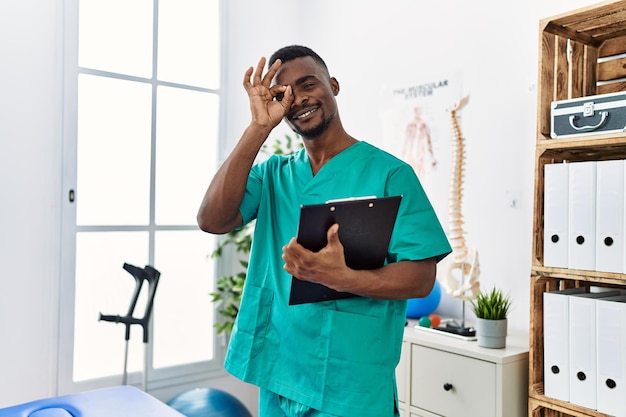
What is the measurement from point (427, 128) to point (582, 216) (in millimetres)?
976

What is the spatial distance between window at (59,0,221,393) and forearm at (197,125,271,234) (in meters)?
1.42

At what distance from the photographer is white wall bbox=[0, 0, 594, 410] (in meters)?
2.24

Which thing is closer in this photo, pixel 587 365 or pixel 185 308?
pixel 587 365

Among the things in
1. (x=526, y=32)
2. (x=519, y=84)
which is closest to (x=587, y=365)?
Answer: (x=519, y=84)

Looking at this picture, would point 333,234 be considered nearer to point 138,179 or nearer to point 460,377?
point 460,377

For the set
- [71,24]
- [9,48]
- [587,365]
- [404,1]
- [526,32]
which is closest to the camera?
[587,365]

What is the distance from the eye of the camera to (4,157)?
7.72 ft

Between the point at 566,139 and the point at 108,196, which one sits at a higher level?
the point at 566,139

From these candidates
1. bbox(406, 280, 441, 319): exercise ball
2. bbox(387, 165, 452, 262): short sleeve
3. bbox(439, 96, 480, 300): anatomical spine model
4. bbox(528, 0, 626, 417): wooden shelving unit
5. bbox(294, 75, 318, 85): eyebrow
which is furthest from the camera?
bbox(406, 280, 441, 319): exercise ball

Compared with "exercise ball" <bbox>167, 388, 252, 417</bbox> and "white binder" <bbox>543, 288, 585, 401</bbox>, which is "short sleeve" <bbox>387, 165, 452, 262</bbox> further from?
"exercise ball" <bbox>167, 388, 252, 417</bbox>

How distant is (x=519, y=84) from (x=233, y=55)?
148 centimetres

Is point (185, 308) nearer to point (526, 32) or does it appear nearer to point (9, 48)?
point (9, 48)

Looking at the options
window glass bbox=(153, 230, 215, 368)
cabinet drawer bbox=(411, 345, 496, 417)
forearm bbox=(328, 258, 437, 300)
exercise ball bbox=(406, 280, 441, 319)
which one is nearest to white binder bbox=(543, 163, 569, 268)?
cabinet drawer bbox=(411, 345, 496, 417)

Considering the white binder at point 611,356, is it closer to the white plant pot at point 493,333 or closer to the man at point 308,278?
the white plant pot at point 493,333
